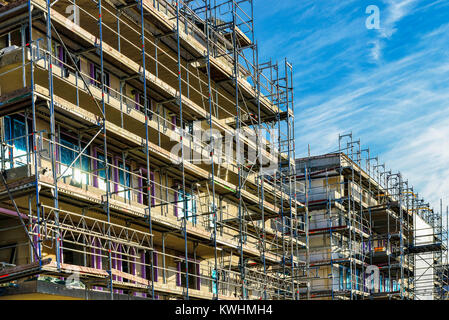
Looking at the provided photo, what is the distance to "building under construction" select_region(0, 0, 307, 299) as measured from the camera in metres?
17.1

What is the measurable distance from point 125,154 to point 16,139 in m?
4.86

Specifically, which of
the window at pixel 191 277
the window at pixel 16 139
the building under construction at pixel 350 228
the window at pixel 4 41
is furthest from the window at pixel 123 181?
the building under construction at pixel 350 228

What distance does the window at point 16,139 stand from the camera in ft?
59.1

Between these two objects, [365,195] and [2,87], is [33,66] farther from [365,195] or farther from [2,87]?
[365,195]

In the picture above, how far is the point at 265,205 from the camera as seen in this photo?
29.3 meters

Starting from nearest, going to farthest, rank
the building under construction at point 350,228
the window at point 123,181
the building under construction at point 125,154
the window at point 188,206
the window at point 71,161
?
1. the building under construction at point 125,154
2. the window at point 71,161
3. the window at point 123,181
4. the window at point 188,206
5. the building under construction at point 350,228

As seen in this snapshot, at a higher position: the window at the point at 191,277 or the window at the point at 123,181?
the window at the point at 123,181

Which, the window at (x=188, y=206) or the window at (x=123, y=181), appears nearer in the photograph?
the window at (x=123, y=181)

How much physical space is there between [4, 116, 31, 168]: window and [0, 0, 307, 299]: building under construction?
0.18 ft

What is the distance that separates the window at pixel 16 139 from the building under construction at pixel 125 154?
6 cm

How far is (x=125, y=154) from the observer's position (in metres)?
22.3

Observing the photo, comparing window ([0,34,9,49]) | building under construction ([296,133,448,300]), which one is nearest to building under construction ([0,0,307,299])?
window ([0,34,9,49])

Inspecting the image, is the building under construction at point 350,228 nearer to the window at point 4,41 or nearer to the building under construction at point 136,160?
the building under construction at point 136,160

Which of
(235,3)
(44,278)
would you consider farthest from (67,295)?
(235,3)
